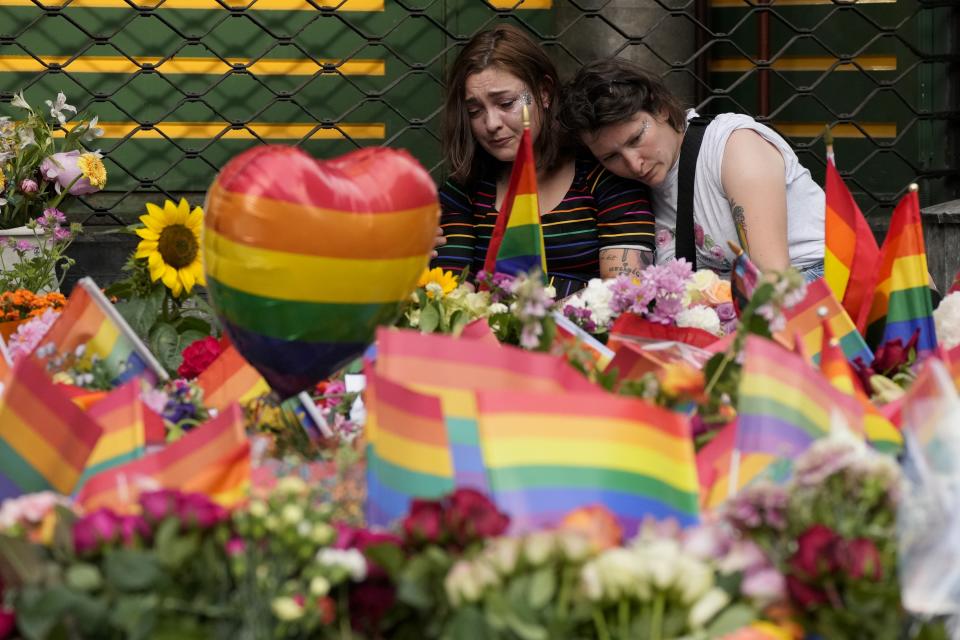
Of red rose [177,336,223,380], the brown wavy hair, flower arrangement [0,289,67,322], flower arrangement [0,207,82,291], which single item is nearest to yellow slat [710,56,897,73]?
the brown wavy hair

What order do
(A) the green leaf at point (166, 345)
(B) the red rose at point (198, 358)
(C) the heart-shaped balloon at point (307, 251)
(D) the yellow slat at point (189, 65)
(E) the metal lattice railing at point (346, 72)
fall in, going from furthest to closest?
1. (D) the yellow slat at point (189, 65)
2. (E) the metal lattice railing at point (346, 72)
3. (A) the green leaf at point (166, 345)
4. (B) the red rose at point (198, 358)
5. (C) the heart-shaped balloon at point (307, 251)

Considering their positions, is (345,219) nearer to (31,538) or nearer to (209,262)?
(209,262)

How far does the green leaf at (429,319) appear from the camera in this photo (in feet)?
5.80

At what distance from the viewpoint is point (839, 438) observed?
893 millimetres

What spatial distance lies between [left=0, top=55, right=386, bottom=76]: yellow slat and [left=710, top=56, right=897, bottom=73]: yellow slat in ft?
4.01

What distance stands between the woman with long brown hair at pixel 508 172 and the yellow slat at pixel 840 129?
4.64 ft

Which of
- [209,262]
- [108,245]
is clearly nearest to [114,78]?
[108,245]

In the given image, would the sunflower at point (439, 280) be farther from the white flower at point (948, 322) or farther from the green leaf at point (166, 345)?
the white flower at point (948, 322)

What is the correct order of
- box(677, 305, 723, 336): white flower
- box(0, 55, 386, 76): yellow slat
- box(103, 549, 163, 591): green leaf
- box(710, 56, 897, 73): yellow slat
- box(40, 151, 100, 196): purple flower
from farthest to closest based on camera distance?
box(710, 56, 897, 73): yellow slat < box(0, 55, 386, 76): yellow slat < box(40, 151, 100, 196): purple flower < box(677, 305, 723, 336): white flower < box(103, 549, 163, 591): green leaf

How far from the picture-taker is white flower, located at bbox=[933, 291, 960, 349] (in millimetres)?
1518

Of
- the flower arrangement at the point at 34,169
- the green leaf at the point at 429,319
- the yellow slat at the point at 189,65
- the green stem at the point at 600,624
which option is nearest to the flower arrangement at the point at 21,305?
the flower arrangement at the point at 34,169

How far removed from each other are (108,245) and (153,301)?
1839 millimetres

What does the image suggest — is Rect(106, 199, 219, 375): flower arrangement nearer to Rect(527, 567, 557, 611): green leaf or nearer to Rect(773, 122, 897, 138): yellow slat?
Rect(527, 567, 557, 611): green leaf

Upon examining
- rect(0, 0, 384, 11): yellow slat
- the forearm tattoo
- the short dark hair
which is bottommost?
the forearm tattoo
